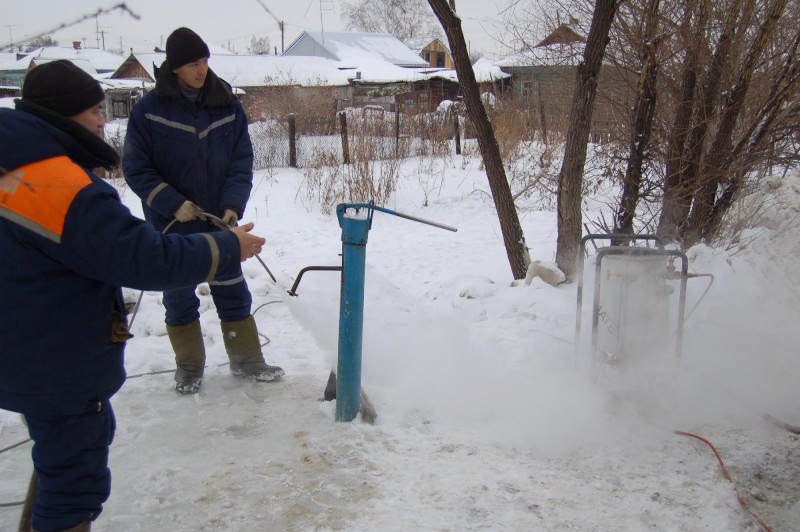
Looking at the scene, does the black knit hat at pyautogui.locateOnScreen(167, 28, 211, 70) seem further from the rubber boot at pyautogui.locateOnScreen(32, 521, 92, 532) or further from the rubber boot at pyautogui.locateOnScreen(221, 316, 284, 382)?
the rubber boot at pyautogui.locateOnScreen(32, 521, 92, 532)

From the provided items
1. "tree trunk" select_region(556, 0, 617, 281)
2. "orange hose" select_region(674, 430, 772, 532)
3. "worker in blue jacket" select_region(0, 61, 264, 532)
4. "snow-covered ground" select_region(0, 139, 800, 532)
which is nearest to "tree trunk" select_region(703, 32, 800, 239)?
"snow-covered ground" select_region(0, 139, 800, 532)

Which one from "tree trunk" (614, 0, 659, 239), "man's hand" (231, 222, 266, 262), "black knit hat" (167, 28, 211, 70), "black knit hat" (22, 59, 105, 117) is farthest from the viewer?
"tree trunk" (614, 0, 659, 239)

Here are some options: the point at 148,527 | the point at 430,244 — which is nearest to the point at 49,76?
the point at 148,527

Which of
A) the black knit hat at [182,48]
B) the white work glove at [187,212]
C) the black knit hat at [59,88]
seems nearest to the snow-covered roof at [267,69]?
the black knit hat at [182,48]

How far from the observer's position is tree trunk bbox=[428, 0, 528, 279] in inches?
203

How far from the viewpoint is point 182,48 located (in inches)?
134

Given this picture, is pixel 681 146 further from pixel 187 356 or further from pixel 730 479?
pixel 187 356

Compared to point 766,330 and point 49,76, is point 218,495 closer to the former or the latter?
point 49,76

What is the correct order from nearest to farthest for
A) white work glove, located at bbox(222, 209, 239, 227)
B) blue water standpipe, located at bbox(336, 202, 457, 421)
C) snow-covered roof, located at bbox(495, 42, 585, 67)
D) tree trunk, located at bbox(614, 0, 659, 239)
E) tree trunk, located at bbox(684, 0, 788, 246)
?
blue water standpipe, located at bbox(336, 202, 457, 421), white work glove, located at bbox(222, 209, 239, 227), tree trunk, located at bbox(614, 0, 659, 239), tree trunk, located at bbox(684, 0, 788, 246), snow-covered roof, located at bbox(495, 42, 585, 67)

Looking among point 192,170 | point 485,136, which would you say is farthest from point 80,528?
point 485,136

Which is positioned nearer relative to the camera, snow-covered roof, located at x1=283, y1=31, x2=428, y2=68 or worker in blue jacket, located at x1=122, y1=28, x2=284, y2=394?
worker in blue jacket, located at x1=122, y1=28, x2=284, y2=394

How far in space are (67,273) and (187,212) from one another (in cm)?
145

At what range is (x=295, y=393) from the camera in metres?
3.76

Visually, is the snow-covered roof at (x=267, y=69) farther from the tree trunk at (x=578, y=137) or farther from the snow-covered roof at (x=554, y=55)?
the tree trunk at (x=578, y=137)
